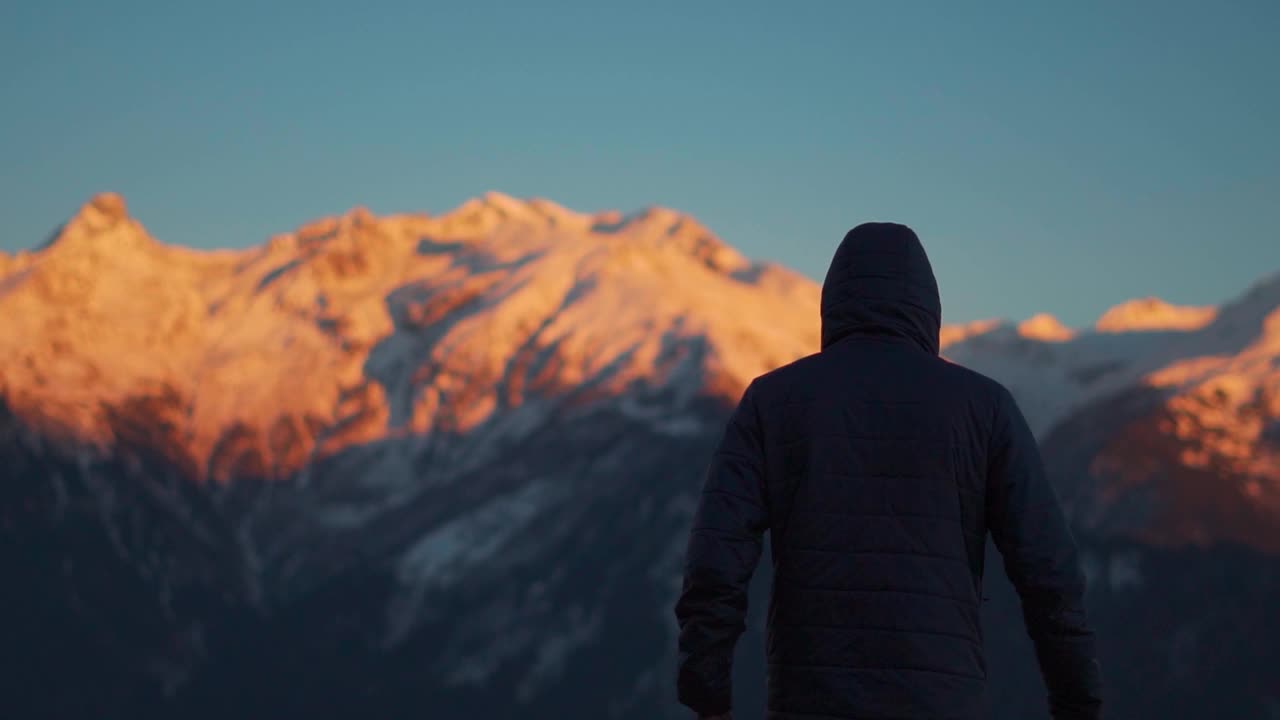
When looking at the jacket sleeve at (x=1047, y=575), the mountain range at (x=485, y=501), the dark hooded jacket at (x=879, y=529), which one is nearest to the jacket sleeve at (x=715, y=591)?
the dark hooded jacket at (x=879, y=529)

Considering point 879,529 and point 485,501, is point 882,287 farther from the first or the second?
point 485,501

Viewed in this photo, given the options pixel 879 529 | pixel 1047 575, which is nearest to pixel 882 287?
pixel 879 529

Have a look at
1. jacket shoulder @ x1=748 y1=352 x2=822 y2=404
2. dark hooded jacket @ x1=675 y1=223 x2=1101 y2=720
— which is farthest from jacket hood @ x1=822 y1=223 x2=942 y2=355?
jacket shoulder @ x1=748 y1=352 x2=822 y2=404

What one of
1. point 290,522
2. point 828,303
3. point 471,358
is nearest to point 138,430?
point 290,522

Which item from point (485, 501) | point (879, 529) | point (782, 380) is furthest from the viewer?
point (485, 501)

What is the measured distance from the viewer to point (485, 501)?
176 metres

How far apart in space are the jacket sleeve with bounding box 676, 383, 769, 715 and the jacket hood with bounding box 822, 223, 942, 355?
918 millimetres

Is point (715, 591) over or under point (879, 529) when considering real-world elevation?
under

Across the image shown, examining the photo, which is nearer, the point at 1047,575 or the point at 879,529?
the point at 1047,575

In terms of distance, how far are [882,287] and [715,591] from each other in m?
1.59

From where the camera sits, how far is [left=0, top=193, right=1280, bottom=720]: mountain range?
141 m

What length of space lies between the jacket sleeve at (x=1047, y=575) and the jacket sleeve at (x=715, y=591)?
1.08 meters

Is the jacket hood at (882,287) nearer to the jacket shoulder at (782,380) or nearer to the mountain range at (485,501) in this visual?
the jacket shoulder at (782,380)

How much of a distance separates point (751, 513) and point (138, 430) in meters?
194
